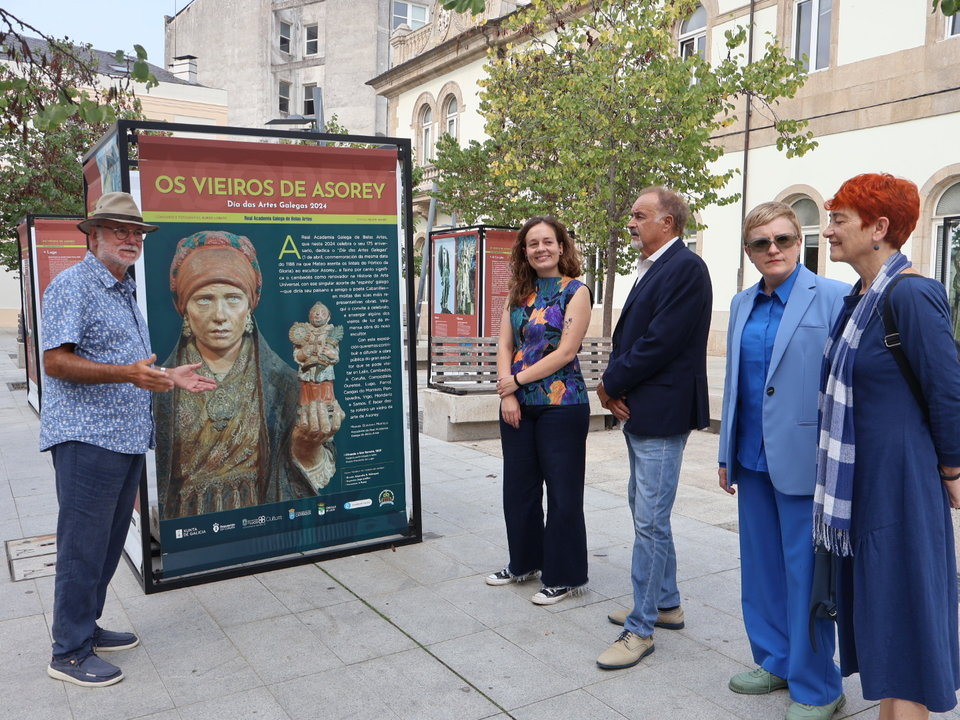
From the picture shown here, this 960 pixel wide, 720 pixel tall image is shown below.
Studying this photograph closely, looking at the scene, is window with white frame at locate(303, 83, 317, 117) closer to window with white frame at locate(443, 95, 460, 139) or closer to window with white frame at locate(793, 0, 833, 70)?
window with white frame at locate(443, 95, 460, 139)

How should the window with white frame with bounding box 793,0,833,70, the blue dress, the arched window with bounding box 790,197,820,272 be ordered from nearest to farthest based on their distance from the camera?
the blue dress → the window with white frame with bounding box 793,0,833,70 → the arched window with bounding box 790,197,820,272

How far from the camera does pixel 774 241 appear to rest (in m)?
3.18

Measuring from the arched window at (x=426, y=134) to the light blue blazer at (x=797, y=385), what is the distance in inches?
1165

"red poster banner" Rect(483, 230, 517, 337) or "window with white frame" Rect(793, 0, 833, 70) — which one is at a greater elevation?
"window with white frame" Rect(793, 0, 833, 70)

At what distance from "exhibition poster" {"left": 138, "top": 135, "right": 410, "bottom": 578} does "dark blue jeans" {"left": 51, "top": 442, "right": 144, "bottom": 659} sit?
0.92m

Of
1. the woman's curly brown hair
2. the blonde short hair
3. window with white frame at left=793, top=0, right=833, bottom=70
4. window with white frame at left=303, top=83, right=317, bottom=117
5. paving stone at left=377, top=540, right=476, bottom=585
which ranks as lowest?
paving stone at left=377, top=540, right=476, bottom=585

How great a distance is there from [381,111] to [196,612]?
42.5 metres

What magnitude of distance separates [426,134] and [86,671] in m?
30.2

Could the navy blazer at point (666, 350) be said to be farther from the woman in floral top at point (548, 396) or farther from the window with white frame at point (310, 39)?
the window with white frame at point (310, 39)

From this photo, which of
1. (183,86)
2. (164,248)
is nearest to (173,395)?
(164,248)

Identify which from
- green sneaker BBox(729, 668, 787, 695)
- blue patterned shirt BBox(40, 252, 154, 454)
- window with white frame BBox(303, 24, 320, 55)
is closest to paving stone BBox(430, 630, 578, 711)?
green sneaker BBox(729, 668, 787, 695)

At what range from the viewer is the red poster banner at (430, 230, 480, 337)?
12617 mm

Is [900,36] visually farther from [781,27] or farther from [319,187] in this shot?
[319,187]

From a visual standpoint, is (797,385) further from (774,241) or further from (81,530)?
(81,530)
